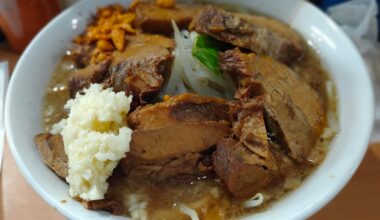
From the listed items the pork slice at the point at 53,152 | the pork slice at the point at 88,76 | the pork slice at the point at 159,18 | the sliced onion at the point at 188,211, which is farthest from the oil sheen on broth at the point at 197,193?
the pork slice at the point at 159,18

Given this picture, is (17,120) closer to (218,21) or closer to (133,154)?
(133,154)

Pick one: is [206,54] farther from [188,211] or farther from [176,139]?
[188,211]

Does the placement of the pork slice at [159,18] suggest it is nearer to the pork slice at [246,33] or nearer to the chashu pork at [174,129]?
the pork slice at [246,33]

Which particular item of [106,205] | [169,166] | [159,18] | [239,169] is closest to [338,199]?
[239,169]

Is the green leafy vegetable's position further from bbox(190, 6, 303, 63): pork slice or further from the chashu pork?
the chashu pork

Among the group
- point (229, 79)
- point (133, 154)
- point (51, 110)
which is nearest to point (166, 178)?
point (133, 154)
